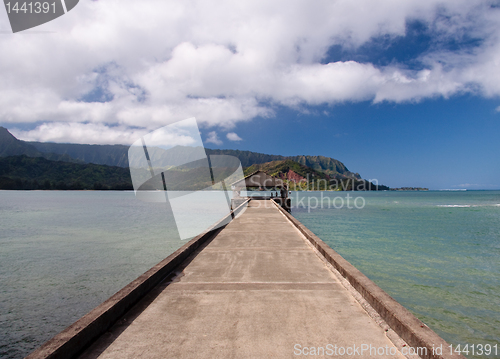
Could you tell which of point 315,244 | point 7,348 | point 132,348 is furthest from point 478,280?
point 7,348

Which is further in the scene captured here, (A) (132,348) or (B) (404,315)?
(B) (404,315)

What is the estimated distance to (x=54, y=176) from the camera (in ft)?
426

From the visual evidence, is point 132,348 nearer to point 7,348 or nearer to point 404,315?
point 404,315

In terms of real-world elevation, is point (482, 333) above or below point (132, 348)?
below

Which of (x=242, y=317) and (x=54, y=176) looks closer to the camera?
(x=242, y=317)

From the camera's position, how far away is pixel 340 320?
3166 millimetres

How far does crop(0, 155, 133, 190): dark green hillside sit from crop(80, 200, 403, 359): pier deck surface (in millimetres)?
133464

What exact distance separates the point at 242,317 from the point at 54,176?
155827 mm

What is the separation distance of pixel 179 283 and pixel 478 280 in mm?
8927

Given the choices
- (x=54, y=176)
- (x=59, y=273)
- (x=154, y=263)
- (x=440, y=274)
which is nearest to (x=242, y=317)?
(x=154, y=263)

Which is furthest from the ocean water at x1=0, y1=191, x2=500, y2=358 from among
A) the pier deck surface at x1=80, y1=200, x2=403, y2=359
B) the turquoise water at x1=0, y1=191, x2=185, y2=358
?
the pier deck surface at x1=80, y1=200, x2=403, y2=359

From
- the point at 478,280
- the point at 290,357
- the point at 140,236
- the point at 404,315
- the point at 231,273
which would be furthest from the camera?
the point at 140,236

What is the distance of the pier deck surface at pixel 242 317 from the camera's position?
261 centimetres

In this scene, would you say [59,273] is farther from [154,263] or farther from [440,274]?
[440,274]
